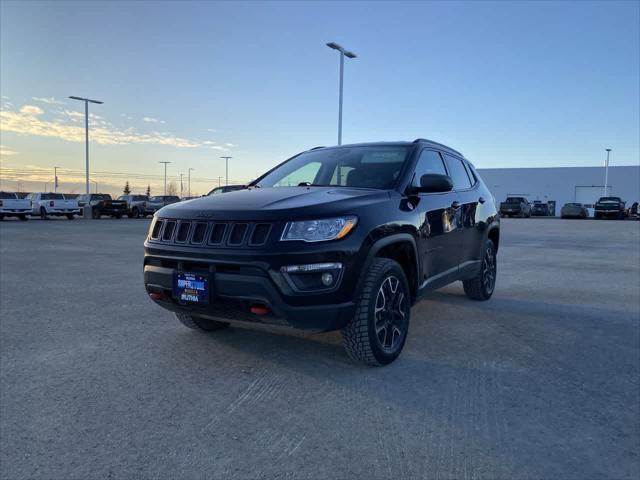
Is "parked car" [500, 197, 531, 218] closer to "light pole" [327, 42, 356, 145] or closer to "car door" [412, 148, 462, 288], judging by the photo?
"light pole" [327, 42, 356, 145]

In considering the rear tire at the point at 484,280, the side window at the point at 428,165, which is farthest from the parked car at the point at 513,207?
the side window at the point at 428,165

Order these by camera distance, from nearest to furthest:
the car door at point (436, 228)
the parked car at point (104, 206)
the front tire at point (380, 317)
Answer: the front tire at point (380, 317), the car door at point (436, 228), the parked car at point (104, 206)

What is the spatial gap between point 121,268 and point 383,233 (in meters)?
6.78

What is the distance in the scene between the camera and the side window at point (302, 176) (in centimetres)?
493

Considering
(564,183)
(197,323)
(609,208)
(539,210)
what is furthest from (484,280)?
(564,183)

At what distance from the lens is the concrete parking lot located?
2520mm

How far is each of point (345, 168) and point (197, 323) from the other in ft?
6.52

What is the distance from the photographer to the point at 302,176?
5031mm

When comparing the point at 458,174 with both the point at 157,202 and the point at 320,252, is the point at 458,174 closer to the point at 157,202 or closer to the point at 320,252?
the point at 320,252

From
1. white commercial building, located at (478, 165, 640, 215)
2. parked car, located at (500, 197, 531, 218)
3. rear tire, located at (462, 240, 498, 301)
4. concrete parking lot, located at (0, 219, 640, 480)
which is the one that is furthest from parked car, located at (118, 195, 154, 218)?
white commercial building, located at (478, 165, 640, 215)

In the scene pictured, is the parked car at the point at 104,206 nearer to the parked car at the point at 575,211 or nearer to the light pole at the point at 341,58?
the light pole at the point at 341,58

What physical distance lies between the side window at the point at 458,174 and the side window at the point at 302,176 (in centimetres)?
148

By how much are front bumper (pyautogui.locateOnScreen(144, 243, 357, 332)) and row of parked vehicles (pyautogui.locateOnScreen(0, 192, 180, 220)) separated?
93.7 feet

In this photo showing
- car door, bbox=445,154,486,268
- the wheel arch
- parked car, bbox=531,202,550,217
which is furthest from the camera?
parked car, bbox=531,202,550,217
